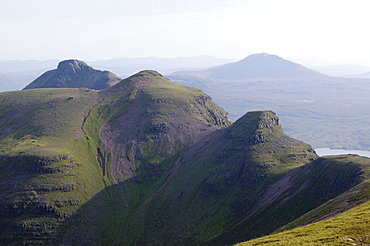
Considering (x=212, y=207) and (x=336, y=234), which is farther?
(x=212, y=207)

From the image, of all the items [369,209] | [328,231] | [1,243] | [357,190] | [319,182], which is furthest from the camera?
[1,243]

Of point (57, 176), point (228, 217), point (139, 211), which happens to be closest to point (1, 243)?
point (57, 176)

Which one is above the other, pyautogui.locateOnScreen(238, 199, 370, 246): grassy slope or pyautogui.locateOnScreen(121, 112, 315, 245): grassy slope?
pyautogui.locateOnScreen(238, 199, 370, 246): grassy slope

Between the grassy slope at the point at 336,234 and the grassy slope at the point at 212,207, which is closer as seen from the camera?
the grassy slope at the point at 336,234

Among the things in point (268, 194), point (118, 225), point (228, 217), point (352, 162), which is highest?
point (352, 162)

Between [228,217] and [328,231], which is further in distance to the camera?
[228,217]

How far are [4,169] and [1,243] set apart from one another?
165 ft

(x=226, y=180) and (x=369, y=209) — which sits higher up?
(x=369, y=209)

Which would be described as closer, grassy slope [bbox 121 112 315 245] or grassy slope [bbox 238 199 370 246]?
grassy slope [bbox 238 199 370 246]

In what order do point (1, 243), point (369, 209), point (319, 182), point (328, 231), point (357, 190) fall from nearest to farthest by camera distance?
point (328, 231) → point (369, 209) → point (357, 190) → point (319, 182) → point (1, 243)

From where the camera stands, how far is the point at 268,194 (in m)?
170

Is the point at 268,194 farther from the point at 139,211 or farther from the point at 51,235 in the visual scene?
the point at 51,235

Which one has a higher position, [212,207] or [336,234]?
[336,234]

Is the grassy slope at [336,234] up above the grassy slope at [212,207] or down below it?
above
